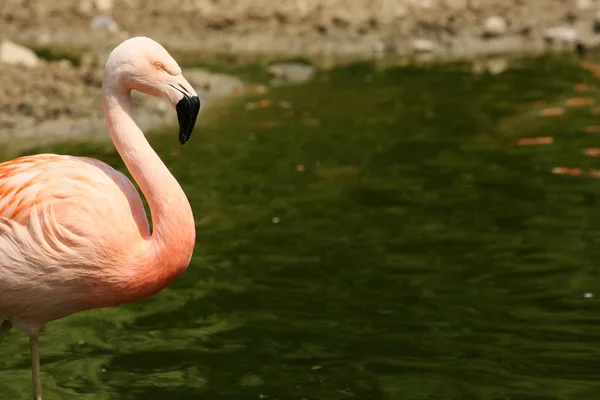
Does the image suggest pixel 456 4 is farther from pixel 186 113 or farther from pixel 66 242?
pixel 66 242

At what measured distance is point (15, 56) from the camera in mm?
14516

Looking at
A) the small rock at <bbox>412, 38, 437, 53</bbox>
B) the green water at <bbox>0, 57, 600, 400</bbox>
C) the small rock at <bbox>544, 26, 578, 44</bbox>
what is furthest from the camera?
the small rock at <bbox>412, 38, 437, 53</bbox>

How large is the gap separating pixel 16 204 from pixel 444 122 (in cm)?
769

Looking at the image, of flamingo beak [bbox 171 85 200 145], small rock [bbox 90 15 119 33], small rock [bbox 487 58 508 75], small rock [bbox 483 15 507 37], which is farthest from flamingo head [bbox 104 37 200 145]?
small rock [bbox 90 15 119 33]

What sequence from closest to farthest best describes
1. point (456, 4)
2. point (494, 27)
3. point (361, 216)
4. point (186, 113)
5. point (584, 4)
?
point (186, 113) → point (361, 216) → point (494, 27) → point (584, 4) → point (456, 4)

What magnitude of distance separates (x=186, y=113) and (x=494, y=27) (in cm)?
1352

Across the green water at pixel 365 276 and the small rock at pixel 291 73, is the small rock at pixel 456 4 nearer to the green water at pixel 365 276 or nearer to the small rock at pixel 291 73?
the small rock at pixel 291 73

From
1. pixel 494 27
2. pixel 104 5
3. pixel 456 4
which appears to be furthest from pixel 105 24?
pixel 494 27

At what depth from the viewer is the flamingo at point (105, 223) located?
4.82 m

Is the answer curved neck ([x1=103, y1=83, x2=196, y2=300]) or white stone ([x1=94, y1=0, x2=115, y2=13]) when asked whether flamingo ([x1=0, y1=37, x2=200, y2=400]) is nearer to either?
curved neck ([x1=103, y1=83, x2=196, y2=300])

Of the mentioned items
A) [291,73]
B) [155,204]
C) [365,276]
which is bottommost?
[365,276]

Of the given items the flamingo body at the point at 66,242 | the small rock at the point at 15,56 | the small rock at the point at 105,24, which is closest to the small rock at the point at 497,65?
the small rock at the point at 15,56

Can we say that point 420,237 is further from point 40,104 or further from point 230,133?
point 40,104

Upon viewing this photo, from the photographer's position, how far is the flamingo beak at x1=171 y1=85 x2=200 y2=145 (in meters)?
4.80
